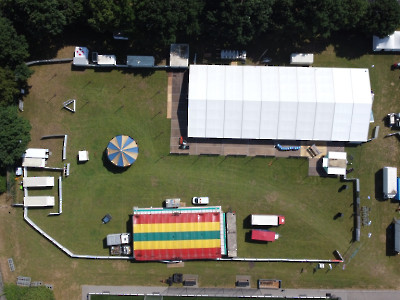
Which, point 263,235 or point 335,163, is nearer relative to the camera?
point 263,235

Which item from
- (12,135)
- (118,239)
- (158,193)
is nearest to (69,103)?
(12,135)

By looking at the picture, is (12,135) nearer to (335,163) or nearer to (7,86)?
(7,86)

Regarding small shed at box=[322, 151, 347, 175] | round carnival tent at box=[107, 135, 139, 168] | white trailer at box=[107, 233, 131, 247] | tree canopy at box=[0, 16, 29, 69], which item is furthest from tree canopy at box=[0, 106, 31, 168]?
small shed at box=[322, 151, 347, 175]

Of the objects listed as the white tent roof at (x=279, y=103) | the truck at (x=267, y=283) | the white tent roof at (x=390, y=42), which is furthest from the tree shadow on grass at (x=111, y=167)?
the white tent roof at (x=390, y=42)

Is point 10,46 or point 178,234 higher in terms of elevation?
point 10,46

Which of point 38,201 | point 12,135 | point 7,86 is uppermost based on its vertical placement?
point 7,86

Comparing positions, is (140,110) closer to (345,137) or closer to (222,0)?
(222,0)
